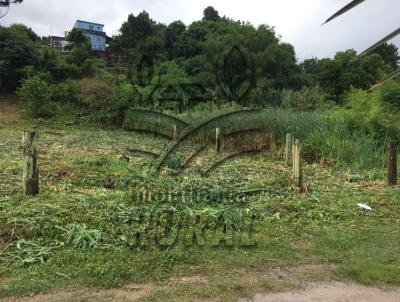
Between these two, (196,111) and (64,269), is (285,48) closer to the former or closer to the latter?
(196,111)

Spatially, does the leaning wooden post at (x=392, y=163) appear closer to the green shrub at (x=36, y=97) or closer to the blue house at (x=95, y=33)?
the green shrub at (x=36, y=97)

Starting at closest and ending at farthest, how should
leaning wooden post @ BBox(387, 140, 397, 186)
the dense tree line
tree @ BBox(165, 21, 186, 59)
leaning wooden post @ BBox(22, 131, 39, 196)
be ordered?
1. leaning wooden post @ BBox(22, 131, 39, 196)
2. leaning wooden post @ BBox(387, 140, 397, 186)
3. the dense tree line
4. tree @ BBox(165, 21, 186, 59)

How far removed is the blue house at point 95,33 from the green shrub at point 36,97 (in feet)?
55.7

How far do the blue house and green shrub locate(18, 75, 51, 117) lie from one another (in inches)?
669

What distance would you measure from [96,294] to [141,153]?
5.51 metres

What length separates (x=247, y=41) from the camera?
965 inches

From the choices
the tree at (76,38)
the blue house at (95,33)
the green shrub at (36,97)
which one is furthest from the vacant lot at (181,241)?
the blue house at (95,33)

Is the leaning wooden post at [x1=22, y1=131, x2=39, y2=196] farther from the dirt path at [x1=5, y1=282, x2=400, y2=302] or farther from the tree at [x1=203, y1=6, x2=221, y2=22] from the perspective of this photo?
the tree at [x1=203, y1=6, x2=221, y2=22]

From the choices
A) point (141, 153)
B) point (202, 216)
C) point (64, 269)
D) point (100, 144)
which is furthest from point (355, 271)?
point (100, 144)

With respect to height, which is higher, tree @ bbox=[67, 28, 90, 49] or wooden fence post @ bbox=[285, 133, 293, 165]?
tree @ bbox=[67, 28, 90, 49]

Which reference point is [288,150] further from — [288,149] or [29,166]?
[29,166]

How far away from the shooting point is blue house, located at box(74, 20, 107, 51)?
31.6 metres

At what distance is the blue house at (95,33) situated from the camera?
31.6 meters

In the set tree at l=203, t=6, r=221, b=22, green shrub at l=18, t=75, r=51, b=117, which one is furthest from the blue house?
green shrub at l=18, t=75, r=51, b=117
